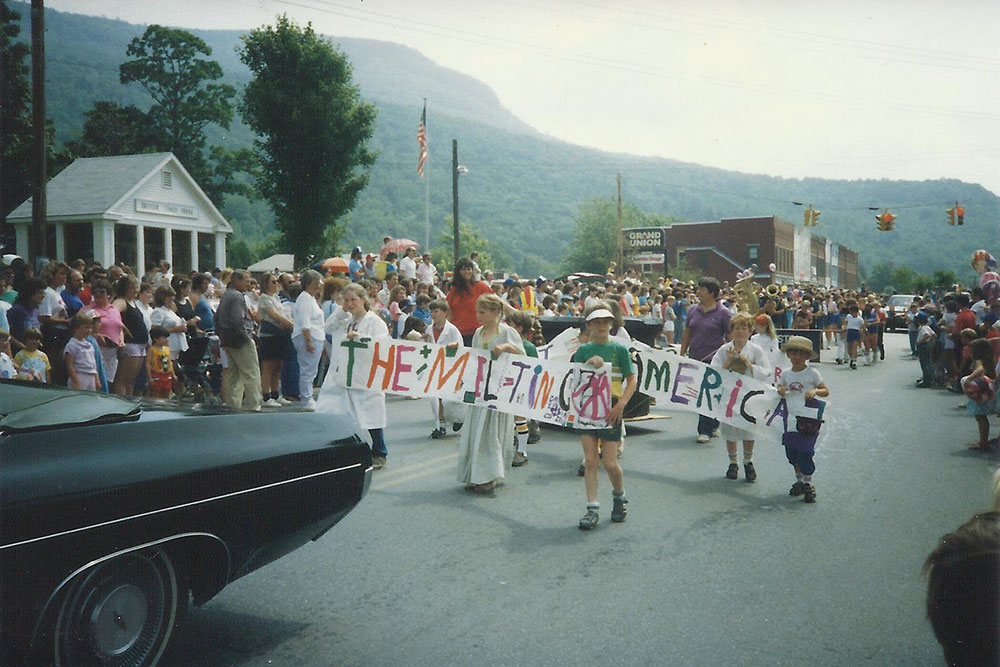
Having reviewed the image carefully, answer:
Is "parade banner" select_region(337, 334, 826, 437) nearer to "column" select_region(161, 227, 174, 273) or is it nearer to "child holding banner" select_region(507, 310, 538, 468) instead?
"child holding banner" select_region(507, 310, 538, 468)

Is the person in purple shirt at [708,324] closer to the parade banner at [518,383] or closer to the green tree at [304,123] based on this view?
the parade banner at [518,383]

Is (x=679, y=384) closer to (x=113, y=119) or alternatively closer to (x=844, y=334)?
(x=844, y=334)

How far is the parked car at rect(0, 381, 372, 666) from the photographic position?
283 cm

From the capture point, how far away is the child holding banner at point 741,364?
8.23 m

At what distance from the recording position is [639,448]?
10.0 metres

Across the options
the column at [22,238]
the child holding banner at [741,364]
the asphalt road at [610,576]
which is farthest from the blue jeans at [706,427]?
the column at [22,238]

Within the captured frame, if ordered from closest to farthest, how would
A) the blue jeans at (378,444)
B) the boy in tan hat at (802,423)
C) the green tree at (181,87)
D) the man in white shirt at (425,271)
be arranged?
the boy in tan hat at (802,423) < the blue jeans at (378,444) < the man in white shirt at (425,271) < the green tree at (181,87)

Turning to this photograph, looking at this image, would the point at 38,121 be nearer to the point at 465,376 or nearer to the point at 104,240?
the point at 465,376

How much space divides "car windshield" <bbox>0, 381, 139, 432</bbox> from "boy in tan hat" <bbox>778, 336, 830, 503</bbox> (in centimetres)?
572

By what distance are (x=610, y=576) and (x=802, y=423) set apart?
10.1 ft

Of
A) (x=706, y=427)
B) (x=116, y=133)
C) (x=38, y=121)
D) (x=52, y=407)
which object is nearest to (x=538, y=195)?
(x=116, y=133)

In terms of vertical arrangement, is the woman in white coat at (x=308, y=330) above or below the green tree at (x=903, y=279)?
below

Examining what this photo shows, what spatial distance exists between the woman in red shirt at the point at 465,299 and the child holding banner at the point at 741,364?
326cm

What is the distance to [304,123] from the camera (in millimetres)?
38906
